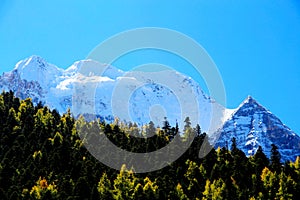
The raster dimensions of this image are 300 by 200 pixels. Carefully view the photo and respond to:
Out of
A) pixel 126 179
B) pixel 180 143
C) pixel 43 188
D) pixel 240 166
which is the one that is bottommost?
pixel 43 188

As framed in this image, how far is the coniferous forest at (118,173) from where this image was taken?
13788cm

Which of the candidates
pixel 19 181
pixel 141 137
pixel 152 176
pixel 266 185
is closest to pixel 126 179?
pixel 152 176

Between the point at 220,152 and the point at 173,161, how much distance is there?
58.6 ft

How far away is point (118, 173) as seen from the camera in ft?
529

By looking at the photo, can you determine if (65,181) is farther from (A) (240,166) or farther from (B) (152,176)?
(A) (240,166)

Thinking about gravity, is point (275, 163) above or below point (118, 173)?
above

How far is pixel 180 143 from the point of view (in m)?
191

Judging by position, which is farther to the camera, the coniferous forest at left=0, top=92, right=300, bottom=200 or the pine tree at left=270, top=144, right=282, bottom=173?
the pine tree at left=270, top=144, right=282, bottom=173

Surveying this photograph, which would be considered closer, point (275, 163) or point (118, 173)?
point (118, 173)

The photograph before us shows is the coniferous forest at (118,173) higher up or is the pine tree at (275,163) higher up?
the pine tree at (275,163)

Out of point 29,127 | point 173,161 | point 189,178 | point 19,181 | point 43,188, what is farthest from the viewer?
point 29,127

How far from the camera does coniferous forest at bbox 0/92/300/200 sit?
5428 inches

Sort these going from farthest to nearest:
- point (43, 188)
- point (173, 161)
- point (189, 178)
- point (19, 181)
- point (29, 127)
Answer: point (29, 127), point (173, 161), point (189, 178), point (19, 181), point (43, 188)

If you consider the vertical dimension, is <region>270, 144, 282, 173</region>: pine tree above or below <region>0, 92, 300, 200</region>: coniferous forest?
above
